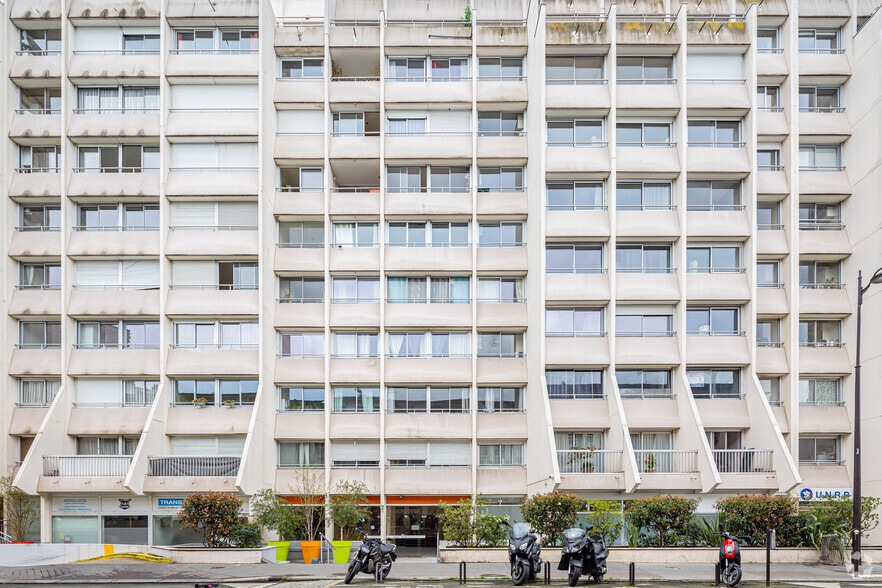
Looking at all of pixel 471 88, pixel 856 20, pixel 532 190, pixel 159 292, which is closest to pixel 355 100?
pixel 471 88

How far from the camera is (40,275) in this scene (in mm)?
37375

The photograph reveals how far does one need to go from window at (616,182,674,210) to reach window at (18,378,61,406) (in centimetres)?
2567

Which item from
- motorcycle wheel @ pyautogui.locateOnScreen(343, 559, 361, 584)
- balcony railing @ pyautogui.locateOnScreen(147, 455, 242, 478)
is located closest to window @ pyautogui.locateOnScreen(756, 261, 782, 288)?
motorcycle wheel @ pyautogui.locateOnScreen(343, 559, 361, 584)

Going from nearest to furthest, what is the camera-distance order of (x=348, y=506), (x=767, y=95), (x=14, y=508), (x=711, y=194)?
(x=348, y=506) → (x=14, y=508) → (x=711, y=194) → (x=767, y=95)

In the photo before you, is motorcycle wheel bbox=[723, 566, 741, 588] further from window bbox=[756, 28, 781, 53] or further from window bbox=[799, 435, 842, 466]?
window bbox=[756, 28, 781, 53]

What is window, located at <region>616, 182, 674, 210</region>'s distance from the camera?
3656 centimetres

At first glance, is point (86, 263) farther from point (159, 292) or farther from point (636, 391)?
point (636, 391)

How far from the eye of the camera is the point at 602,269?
36.3m

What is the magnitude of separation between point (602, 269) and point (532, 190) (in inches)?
180

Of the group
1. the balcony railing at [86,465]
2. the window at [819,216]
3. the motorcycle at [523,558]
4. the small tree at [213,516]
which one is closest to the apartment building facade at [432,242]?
the window at [819,216]

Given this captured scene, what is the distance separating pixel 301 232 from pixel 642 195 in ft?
49.9

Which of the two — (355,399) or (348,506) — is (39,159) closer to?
(355,399)

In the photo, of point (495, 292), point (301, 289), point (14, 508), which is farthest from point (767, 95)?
point (14, 508)

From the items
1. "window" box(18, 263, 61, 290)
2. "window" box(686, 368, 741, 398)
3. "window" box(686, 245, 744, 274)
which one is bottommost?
"window" box(686, 368, 741, 398)
